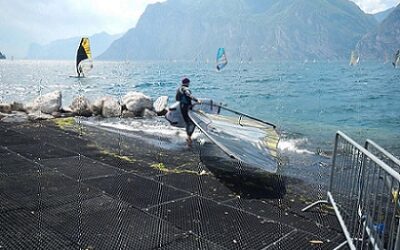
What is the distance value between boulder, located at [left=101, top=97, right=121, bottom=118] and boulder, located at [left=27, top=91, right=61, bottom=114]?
2.22m

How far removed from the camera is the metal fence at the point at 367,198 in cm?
376

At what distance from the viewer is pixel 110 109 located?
1922cm

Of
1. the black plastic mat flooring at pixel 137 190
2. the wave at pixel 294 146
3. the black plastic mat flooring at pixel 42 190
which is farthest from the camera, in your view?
the wave at pixel 294 146

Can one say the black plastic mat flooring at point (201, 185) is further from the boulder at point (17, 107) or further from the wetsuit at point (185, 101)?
the boulder at point (17, 107)

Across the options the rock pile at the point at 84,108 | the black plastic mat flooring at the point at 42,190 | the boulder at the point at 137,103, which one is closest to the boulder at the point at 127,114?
the rock pile at the point at 84,108

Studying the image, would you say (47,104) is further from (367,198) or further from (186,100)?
(367,198)

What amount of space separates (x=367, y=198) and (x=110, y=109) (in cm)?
1630

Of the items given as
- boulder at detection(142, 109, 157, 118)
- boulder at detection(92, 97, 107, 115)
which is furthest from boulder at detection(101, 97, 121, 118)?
boulder at detection(142, 109, 157, 118)

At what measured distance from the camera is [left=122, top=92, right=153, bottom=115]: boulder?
2025 cm

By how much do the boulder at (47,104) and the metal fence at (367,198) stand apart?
15.4 m

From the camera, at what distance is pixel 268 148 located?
9250 millimetres

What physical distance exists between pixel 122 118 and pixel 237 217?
13772mm

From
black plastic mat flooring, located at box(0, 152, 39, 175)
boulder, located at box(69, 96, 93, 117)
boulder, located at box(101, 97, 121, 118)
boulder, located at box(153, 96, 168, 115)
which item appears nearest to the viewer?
black plastic mat flooring, located at box(0, 152, 39, 175)

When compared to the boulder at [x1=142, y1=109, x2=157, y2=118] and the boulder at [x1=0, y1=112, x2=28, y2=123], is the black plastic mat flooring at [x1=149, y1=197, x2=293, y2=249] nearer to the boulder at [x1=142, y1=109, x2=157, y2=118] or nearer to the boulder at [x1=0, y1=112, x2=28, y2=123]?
the boulder at [x1=0, y1=112, x2=28, y2=123]
